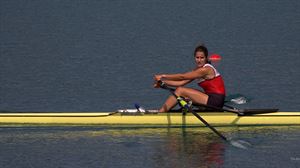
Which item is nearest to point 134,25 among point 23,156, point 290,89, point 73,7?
point 73,7

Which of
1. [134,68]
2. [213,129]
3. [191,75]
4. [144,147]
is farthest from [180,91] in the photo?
[134,68]

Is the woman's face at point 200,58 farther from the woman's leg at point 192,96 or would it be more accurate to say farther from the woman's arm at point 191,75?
the woman's leg at point 192,96

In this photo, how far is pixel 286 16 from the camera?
23031mm

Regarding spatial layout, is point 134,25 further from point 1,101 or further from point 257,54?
point 1,101

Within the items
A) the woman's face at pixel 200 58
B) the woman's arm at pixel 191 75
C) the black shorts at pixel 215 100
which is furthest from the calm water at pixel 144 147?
the woman's face at pixel 200 58

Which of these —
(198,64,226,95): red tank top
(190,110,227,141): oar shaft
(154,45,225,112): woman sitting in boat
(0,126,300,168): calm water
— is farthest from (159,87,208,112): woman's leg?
(0,126,300,168): calm water

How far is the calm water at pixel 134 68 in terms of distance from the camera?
37.5ft

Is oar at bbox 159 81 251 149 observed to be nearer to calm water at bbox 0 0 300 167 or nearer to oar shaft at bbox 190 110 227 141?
oar shaft at bbox 190 110 227 141

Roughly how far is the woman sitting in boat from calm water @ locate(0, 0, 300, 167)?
0.51m

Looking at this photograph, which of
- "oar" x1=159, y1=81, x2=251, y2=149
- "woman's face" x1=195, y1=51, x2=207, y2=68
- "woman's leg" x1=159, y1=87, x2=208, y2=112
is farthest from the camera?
"woman's leg" x1=159, y1=87, x2=208, y2=112

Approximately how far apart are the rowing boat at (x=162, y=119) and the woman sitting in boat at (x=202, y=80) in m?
0.21

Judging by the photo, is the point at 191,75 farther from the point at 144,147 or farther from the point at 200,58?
the point at 144,147

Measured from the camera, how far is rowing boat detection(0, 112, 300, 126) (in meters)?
13.0

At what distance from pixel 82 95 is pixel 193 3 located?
10557 mm
